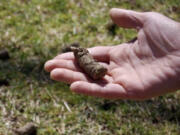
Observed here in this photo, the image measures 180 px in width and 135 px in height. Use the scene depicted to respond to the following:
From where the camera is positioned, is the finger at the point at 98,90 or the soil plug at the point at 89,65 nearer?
the finger at the point at 98,90

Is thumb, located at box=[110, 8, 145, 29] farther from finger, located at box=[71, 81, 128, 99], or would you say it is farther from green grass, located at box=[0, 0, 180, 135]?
green grass, located at box=[0, 0, 180, 135]

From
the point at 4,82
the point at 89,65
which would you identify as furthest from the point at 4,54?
the point at 89,65

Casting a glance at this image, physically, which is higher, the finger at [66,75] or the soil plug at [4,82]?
the finger at [66,75]

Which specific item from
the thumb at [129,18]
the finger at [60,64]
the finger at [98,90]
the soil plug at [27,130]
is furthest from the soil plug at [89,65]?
the soil plug at [27,130]

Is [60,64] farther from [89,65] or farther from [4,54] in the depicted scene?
[4,54]

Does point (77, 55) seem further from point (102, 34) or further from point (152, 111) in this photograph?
point (102, 34)

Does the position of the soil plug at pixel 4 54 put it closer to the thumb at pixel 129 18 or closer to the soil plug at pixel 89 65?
the soil plug at pixel 89 65
